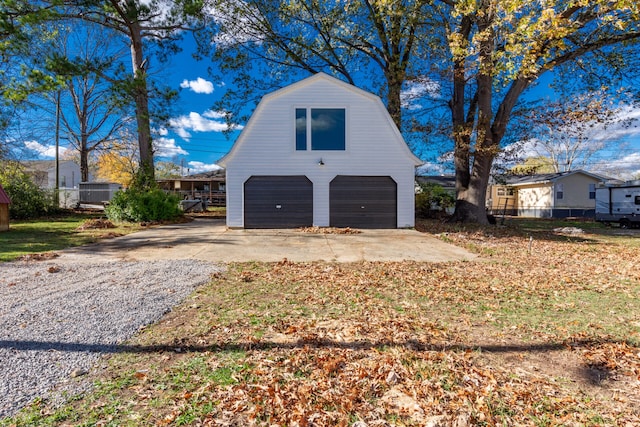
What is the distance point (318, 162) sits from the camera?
12930 mm

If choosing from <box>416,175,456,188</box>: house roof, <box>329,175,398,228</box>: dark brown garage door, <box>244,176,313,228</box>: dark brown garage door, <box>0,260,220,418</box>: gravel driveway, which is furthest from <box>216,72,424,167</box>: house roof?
<box>416,175,456,188</box>: house roof

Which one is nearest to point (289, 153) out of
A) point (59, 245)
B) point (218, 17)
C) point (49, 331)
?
point (59, 245)

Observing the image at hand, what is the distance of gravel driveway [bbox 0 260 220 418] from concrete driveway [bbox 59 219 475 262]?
1141 millimetres

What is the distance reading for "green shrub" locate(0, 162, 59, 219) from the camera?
17.0 meters

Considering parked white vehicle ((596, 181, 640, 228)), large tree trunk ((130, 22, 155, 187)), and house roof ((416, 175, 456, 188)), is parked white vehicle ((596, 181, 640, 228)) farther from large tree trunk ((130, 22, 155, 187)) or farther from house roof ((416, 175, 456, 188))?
large tree trunk ((130, 22, 155, 187))

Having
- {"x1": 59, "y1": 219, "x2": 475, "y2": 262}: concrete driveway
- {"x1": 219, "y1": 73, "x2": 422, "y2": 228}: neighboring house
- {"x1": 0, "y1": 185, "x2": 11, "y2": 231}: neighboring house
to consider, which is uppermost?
{"x1": 219, "y1": 73, "x2": 422, "y2": 228}: neighboring house

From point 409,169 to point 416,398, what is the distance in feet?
38.5

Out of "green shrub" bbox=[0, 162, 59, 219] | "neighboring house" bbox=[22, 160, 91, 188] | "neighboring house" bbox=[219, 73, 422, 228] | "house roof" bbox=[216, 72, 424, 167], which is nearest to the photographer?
"house roof" bbox=[216, 72, 424, 167]

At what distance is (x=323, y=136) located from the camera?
1298cm

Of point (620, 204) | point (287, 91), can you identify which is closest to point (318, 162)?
point (287, 91)

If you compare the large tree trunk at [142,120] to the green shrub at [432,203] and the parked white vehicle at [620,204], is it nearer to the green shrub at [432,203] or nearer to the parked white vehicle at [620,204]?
the green shrub at [432,203]

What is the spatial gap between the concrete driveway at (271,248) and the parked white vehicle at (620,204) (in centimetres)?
1515

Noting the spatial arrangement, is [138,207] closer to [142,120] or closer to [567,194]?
[142,120]

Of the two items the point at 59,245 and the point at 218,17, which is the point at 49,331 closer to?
the point at 59,245
